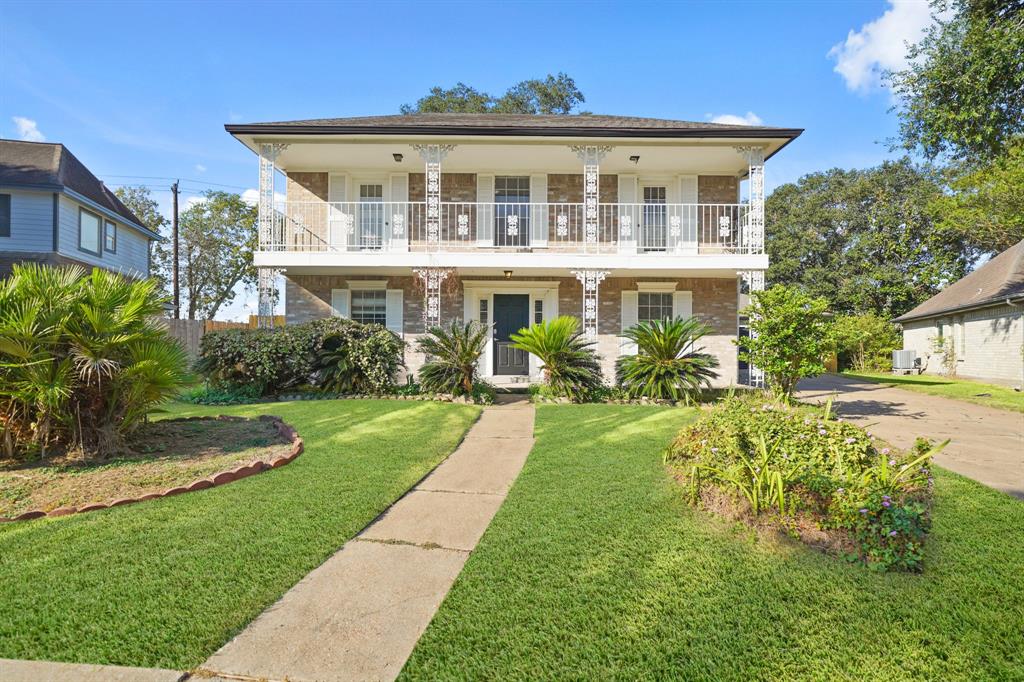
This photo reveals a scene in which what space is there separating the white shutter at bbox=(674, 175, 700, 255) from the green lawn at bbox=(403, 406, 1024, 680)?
393 inches

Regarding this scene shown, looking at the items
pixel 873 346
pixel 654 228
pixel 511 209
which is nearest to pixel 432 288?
pixel 511 209

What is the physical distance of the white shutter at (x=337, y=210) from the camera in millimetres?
13484

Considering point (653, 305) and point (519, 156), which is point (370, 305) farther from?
point (653, 305)

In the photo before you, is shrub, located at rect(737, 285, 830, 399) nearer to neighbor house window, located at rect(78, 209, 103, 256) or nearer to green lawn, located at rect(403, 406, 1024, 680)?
green lawn, located at rect(403, 406, 1024, 680)

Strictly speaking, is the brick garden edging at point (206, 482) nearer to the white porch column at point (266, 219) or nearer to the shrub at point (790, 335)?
the white porch column at point (266, 219)

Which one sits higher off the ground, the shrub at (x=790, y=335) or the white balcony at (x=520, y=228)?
the white balcony at (x=520, y=228)

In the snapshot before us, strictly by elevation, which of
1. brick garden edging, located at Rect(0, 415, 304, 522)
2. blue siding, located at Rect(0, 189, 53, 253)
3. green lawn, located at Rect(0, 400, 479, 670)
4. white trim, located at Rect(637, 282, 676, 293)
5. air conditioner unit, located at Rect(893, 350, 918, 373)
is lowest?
green lawn, located at Rect(0, 400, 479, 670)

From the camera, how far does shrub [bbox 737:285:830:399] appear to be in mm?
7992

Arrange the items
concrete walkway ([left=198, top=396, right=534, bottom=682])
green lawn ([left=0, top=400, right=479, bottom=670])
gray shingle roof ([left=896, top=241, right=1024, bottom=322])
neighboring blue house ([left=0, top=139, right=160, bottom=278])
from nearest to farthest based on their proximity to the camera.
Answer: concrete walkway ([left=198, top=396, right=534, bottom=682]) → green lawn ([left=0, top=400, right=479, bottom=670]) → neighboring blue house ([left=0, top=139, right=160, bottom=278]) → gray shingle roof ([left=896, top=241, right=1024, bottom=322])

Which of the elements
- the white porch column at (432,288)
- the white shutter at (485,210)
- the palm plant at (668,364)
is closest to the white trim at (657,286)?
the palm plant at (668,364)

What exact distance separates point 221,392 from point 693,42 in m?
12.7

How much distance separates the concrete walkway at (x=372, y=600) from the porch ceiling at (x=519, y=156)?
9.41 m

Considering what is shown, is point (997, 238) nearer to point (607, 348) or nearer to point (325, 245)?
point (607, 348)

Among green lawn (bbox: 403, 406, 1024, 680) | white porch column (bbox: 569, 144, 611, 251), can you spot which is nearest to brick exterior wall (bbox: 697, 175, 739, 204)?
white porch column (bbox: 569, 144, 611, 251)
